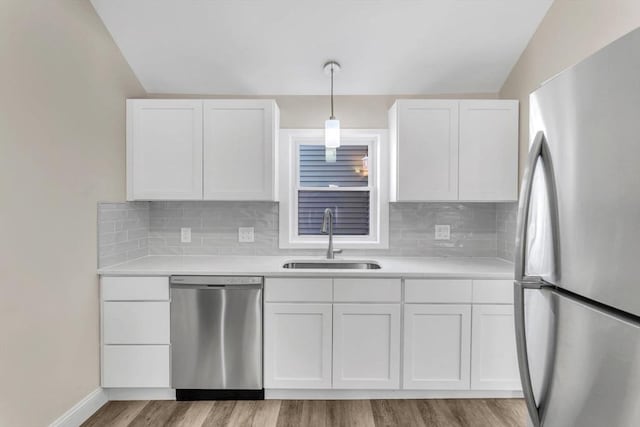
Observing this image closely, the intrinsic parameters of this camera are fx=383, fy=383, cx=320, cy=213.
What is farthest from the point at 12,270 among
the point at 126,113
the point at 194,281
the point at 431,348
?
the point at 431,348

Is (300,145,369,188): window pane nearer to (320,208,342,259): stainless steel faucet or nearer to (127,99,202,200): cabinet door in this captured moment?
(320,208,342,259): stainless steel faucet

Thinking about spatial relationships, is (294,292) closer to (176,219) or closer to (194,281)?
(194,281)

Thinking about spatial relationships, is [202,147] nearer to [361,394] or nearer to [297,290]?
[297,290]

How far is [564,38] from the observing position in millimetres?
2307

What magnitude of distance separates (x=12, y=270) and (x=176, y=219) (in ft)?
4.68

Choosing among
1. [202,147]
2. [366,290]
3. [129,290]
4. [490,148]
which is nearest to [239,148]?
[202,147]

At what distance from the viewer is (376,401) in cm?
254

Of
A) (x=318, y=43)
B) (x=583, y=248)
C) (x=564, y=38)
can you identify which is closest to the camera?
(x=583, y=248)

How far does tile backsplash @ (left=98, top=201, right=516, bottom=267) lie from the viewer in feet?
10.4

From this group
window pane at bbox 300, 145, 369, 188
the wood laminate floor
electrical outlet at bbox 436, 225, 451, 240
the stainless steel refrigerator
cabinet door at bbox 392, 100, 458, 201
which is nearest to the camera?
the stainless steel refrigerator

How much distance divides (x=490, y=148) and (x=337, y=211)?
50.7 inches

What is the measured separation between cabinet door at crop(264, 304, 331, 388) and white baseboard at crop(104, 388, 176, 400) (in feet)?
2.21

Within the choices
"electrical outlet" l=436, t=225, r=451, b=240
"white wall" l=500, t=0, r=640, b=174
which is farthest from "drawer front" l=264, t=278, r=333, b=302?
"white wall" l=500, t=0, r=640, b=174

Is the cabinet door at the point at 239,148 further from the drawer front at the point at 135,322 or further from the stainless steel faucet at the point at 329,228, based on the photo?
the drawer front at the point at 135,322
